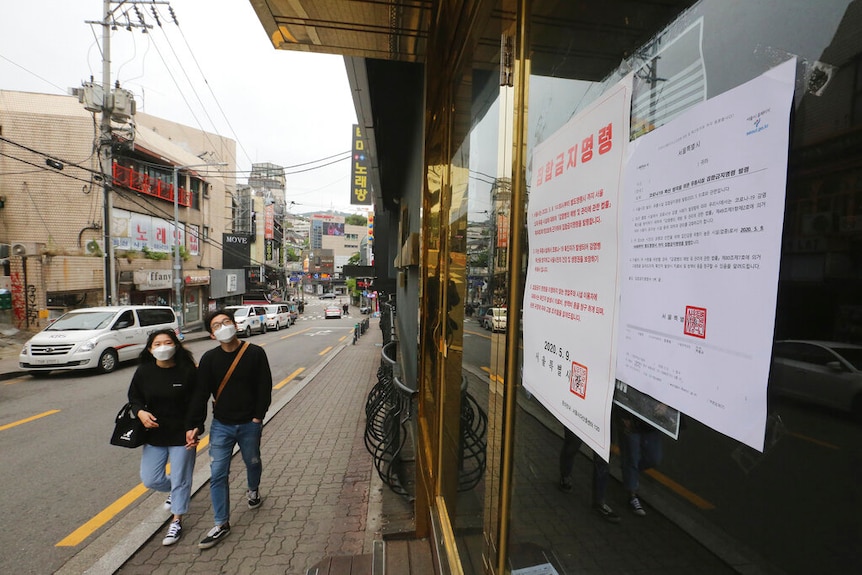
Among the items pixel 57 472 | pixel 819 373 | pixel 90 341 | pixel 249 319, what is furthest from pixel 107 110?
pixel 819 373

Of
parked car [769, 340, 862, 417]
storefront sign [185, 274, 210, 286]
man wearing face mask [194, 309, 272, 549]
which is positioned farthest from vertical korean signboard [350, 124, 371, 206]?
parked car [769, 340, 862, 417]

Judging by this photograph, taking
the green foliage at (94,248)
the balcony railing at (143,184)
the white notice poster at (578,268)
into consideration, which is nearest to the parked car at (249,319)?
the green foliage at (94,248)

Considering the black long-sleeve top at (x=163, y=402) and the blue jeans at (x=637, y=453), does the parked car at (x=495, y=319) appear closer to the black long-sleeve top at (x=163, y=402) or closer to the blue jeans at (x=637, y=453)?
the blue jeans at (x=637, y=453)

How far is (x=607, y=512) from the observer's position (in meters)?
0.88

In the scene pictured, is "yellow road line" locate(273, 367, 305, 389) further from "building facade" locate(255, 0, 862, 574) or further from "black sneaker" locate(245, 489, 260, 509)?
"building facade" locate(255, 0, 862, 574)

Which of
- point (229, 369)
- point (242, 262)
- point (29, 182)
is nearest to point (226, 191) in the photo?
point (242, 262)

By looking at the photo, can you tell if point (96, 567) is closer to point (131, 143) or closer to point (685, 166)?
point (685, 166)

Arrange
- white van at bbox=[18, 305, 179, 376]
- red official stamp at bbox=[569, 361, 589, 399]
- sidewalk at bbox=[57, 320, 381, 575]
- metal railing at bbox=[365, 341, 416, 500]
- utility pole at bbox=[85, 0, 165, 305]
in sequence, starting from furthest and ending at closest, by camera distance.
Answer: utility pole at bbox=[85, 0, 165, 305], white van at bbox=[18, 305, 179, 376], metal railing at bbox=[365, 341, 416, 500], sidewalk at bbox=[57, 320, 381, 575], red official stamp at bbox=[569, 361, 589, 399]

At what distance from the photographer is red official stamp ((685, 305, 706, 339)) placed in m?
0.63

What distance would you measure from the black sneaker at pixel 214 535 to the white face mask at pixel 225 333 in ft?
5.04

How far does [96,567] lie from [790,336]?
174 inches

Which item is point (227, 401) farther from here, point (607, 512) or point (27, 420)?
point (27, 420)

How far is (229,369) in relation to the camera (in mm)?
3637

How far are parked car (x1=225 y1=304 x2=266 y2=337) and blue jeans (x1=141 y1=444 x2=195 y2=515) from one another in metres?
19.1
